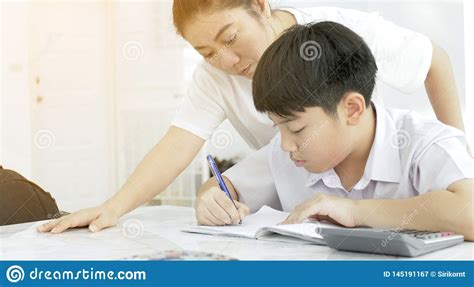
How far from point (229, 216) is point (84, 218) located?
22 cm

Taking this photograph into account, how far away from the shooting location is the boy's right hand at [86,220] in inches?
36.7

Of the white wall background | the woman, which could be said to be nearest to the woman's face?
the woman

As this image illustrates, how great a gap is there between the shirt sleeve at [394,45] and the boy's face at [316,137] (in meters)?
0.27

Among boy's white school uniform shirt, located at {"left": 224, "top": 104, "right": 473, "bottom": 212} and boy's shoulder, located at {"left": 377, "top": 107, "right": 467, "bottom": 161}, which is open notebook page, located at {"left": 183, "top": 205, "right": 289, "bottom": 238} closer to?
boy's white school uniform shirt, located at {"left": 224, "top": 104, "right": 473, "bottom": 212}

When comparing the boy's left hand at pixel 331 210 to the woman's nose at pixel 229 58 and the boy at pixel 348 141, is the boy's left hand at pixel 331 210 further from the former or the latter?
the woman's nose at pixel 229 58

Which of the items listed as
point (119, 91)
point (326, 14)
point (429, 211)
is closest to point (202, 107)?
point (326, 14)

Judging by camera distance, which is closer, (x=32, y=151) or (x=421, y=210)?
(x=421, y=210)

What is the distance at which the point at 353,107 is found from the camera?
34.8 inches

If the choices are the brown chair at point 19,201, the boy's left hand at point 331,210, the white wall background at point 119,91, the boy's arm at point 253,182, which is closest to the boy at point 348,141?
the boy's left hand at point 331,210

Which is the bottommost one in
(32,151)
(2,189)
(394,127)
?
(32,151)
